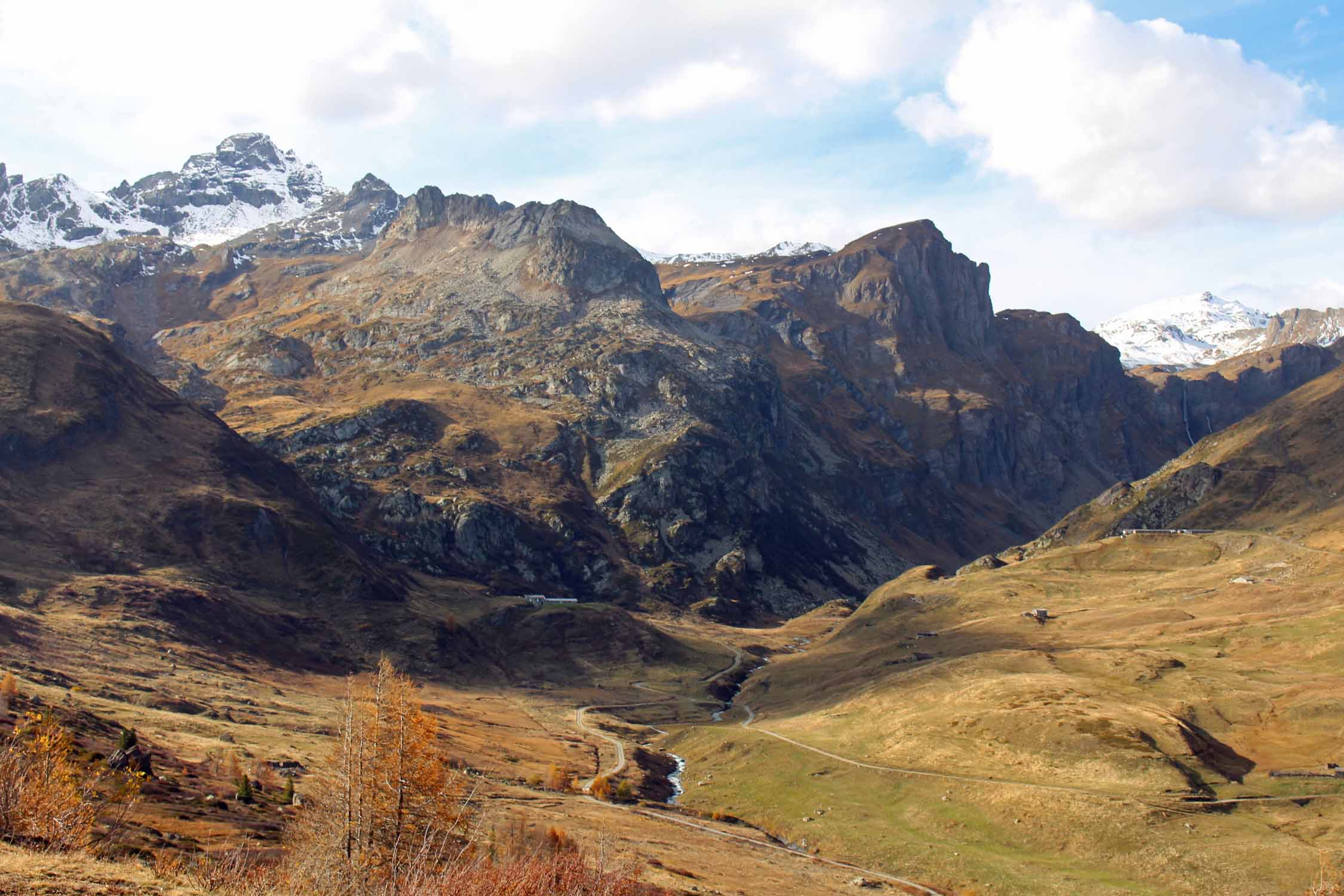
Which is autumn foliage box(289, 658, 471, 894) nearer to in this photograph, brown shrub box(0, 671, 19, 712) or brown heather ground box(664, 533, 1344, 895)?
brown shrub box(0, 671, 19, 712)

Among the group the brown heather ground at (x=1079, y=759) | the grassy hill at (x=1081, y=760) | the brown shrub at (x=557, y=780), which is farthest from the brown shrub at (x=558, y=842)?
the brown shrub at (x=557, y=780)

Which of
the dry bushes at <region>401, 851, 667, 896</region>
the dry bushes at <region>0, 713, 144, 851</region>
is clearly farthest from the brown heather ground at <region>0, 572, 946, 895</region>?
the dry bushes at <region>401, 851, 667, 896</region>

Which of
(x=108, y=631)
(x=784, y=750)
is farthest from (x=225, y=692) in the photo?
(x=784, y=750)

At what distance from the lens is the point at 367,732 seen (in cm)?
4238

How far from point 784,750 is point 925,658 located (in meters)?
62.8

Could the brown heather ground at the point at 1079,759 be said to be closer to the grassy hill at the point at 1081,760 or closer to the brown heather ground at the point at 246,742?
the grassy hill at the point at 1081,760

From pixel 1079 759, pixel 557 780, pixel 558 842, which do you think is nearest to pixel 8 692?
pixel 557 780

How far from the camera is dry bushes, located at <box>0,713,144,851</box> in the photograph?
3831 cm

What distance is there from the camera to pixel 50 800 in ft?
133

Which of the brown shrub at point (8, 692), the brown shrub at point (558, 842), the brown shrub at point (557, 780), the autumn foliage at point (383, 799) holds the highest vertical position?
the autumn foliage at point (383, 799)

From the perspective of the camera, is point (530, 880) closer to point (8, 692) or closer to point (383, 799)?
point (383, 799)

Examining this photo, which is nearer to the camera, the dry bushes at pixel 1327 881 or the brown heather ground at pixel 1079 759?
the dry bushes at pixel 1327 881

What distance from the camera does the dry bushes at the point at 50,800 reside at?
1508 inches

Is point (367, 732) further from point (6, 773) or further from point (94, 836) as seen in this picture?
A: point (94, 836)
